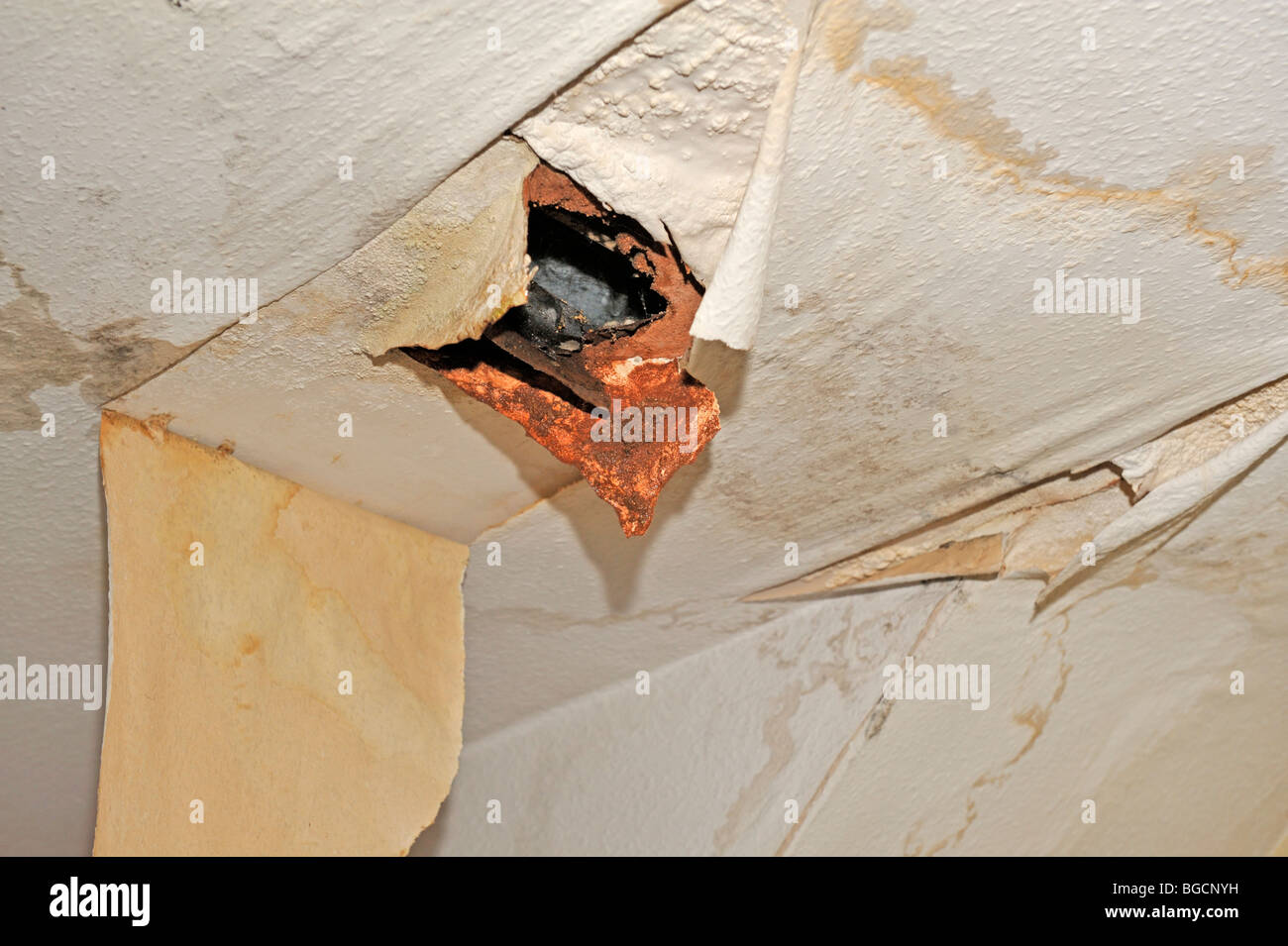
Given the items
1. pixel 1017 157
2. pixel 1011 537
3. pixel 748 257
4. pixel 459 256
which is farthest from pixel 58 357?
pixel 1011 537

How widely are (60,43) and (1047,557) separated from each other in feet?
4.62

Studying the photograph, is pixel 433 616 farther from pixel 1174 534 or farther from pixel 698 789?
pixel 1174 534

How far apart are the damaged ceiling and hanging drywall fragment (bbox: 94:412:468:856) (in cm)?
6

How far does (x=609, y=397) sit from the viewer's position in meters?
1.26

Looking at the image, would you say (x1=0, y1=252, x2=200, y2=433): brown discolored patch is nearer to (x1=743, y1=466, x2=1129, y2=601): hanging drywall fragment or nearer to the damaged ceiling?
the damaged ceiling

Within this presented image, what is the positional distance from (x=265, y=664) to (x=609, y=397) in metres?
0.59

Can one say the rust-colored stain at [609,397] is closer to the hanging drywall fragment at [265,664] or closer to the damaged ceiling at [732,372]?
the damaged ceiling at [732,372]

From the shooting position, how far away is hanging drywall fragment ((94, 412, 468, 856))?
4.20 feet

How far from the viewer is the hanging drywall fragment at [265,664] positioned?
50.4 inches

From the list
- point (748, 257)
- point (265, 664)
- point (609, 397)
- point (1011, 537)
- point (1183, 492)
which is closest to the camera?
point (748, 257)

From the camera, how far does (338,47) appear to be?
2.99ft

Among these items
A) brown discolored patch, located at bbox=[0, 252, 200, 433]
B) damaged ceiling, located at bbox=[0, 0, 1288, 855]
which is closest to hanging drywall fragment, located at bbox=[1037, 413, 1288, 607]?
damaged ceiling, located at bbox=[0, 0, 1288, 855]

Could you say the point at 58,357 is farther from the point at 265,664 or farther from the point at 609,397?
the point at 609,397

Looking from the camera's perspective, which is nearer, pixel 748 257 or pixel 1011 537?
pixel 748 257
